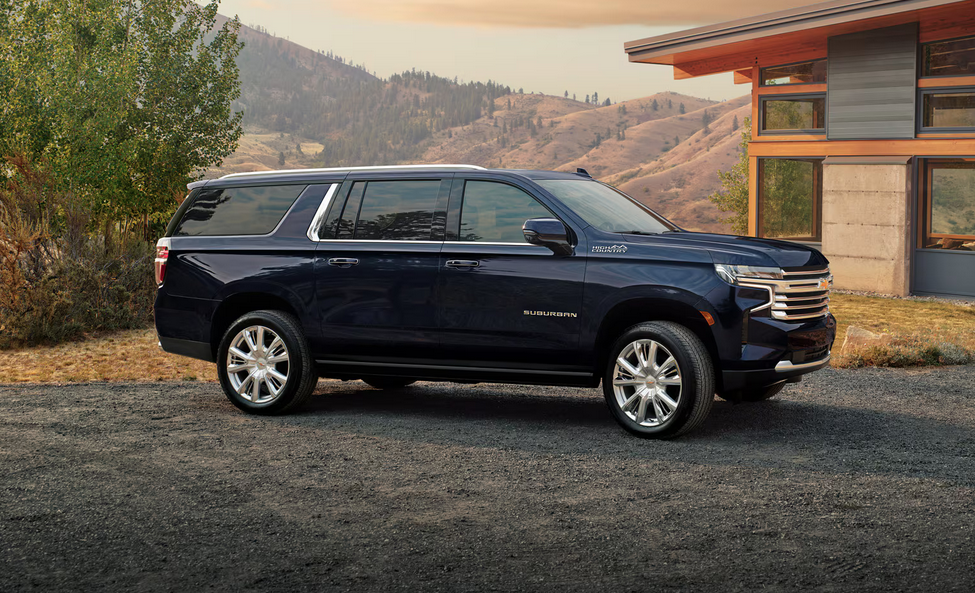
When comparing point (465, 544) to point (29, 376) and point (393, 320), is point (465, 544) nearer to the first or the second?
point (393, 320)

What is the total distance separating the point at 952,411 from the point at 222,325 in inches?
243

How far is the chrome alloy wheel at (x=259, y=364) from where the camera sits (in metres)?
8.35

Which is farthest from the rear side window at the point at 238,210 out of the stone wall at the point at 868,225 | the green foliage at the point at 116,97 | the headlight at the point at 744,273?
the stone wall at the point at 868,225

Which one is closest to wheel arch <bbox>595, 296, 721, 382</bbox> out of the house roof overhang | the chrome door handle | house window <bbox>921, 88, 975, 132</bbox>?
the chrome door handle

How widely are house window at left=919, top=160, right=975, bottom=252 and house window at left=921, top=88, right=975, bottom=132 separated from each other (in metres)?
A: 0.64

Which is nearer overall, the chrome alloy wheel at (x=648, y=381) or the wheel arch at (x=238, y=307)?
the chrome alloy wheel at (x=648, y=381)

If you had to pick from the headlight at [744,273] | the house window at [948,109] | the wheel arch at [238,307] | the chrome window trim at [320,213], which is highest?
the house window at [948,109]

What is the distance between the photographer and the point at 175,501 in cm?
574

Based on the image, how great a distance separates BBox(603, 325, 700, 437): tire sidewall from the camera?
694 centimetres

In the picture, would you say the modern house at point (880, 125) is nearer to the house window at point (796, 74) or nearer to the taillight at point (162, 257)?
the house window at point (796, 74)

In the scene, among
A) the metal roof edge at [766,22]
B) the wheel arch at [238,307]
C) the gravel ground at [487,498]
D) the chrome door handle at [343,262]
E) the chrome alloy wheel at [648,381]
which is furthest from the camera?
the metal roof edge at [766,22]

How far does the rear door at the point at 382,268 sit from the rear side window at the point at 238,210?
525 millimetres

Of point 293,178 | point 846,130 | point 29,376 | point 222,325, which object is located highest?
point 846,130

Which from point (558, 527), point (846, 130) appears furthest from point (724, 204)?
point (558, 527)
